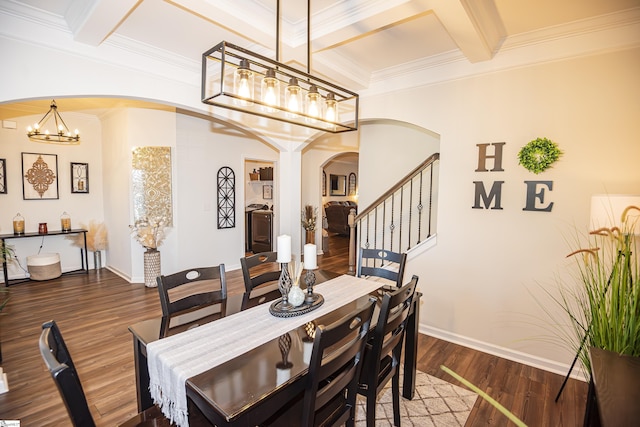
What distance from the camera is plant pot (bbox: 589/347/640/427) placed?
3.65 ft

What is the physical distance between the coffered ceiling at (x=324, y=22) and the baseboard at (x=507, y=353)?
109 inches

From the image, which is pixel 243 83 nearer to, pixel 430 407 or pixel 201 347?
pixel 201 347

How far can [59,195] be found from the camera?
5.48 meters

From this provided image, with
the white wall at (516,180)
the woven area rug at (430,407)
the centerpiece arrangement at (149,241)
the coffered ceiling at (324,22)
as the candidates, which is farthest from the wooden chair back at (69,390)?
the centerpiece arrangement at (149,241)

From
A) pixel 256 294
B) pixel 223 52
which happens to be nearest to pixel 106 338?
pixel 256 294

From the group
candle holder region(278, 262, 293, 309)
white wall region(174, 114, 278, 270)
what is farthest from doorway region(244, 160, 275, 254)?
candle holder region(278, 262, 293, 309)

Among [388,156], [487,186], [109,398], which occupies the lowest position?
[109,398]

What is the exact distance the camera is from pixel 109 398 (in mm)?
2322

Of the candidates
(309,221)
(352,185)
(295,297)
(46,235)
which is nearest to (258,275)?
(295,297)

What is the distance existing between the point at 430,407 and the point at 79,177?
656 centimetres

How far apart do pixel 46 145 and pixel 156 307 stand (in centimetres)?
374

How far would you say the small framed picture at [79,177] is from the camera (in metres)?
5.58

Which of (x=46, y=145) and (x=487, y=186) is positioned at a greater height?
(x=46, y=145)

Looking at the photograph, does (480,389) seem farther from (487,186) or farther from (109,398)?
(109,398)
